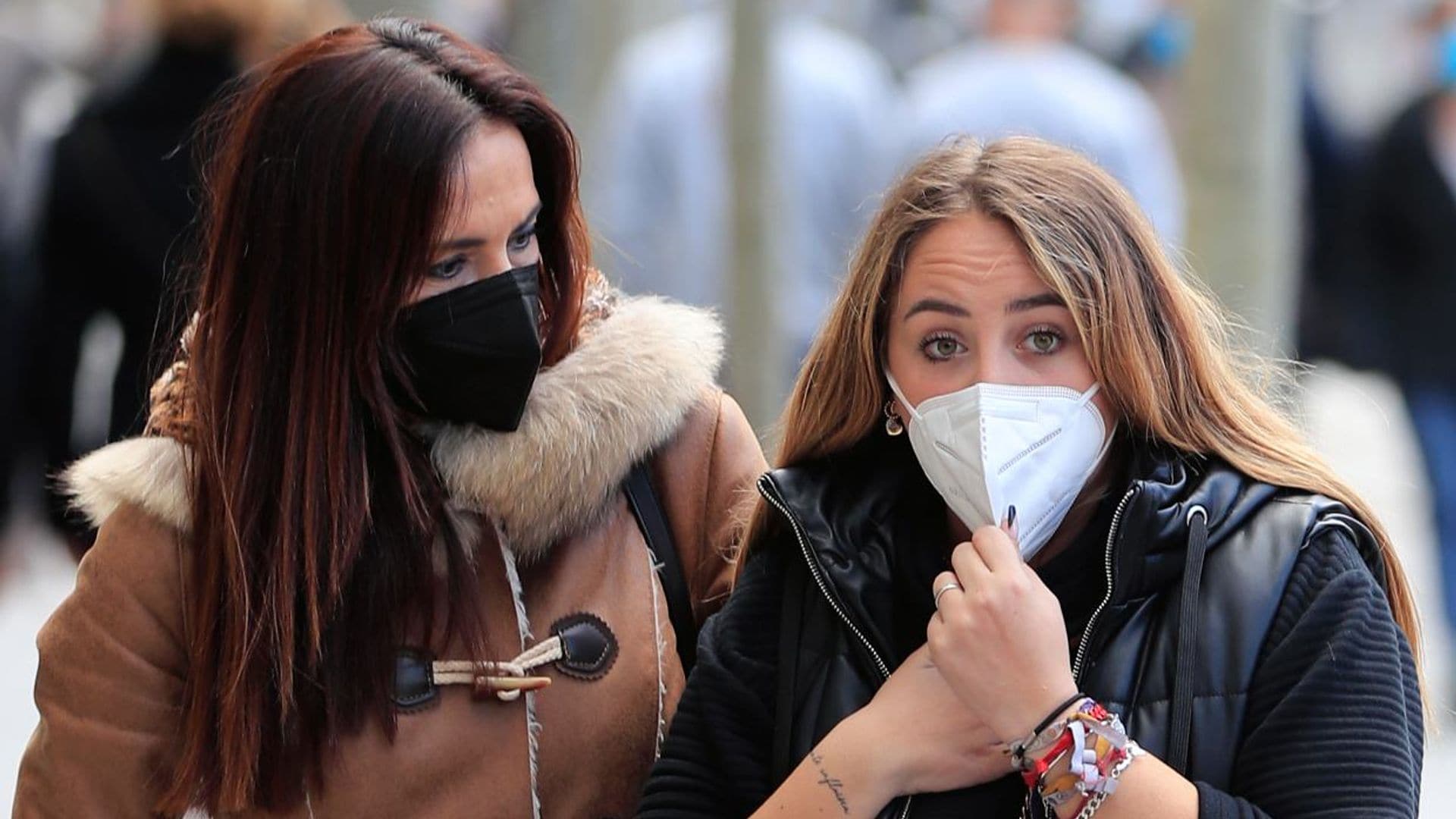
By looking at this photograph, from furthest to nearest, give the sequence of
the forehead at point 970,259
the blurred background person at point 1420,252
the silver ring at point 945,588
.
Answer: the blurred background person at point 1420,252, the forehead at point 970,259, the silver ring at point 945,588

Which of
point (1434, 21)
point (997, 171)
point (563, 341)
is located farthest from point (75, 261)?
point (1434, 21)

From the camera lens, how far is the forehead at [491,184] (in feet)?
8.92

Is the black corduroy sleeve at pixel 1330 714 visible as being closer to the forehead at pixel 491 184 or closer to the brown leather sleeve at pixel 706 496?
the brown leather sleeve at pixel 706 496

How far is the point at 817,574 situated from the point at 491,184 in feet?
2.17

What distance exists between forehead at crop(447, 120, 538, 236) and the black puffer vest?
0.51 meters

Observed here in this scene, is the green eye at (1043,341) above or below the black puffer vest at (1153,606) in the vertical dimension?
above

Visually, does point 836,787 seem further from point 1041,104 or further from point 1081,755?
point 1041,104

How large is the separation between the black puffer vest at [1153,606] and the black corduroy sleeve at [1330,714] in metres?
0.03

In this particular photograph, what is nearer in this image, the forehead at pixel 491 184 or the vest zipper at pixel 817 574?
the vest zipper at pixel 817 574

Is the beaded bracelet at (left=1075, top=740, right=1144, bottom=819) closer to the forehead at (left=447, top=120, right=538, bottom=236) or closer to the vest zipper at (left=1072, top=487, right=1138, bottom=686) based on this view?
the vest zipper at (left=1072, top=487, right=1138, bottom=686)

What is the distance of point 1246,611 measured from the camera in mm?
2348

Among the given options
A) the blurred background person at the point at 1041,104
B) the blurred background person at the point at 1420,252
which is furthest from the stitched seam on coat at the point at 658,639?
the blurred background person at the point at 1420,252

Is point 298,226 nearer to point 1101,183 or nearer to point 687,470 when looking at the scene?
point 687,470

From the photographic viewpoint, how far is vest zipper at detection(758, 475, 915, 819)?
2.55 meters
